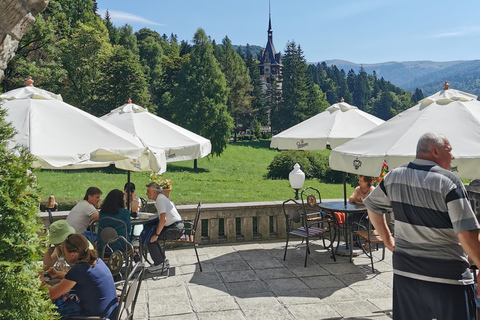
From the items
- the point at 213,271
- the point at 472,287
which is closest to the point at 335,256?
the point at 213,271

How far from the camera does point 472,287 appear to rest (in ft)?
11.0

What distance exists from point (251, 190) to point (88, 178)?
1195 cm

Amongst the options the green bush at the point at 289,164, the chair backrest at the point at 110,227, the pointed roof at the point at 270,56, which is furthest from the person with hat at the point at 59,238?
the pointed roof at the point at 270,56

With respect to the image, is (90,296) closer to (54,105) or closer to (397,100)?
(54,105)

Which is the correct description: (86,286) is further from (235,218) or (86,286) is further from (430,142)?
(235,218)

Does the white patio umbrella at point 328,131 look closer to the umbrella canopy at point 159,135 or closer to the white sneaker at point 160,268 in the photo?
the umbrella canopy at point 159,135

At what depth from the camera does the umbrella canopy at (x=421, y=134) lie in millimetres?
4629

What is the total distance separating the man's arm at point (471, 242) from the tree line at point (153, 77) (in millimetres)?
26218

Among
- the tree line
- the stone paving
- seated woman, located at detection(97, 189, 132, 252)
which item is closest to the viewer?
the stone paving

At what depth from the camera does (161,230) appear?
6.98m

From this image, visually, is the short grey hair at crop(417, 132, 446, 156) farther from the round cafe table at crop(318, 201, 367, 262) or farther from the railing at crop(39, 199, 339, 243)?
the railing at crop(39, 199, 339, 243)

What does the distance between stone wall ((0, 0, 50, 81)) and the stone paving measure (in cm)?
359

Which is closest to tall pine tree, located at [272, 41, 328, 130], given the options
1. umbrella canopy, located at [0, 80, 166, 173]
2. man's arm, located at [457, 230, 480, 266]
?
umbrella canopy, located at [0, 80, 166, 173]

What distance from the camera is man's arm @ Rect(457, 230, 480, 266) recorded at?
10.2ft
